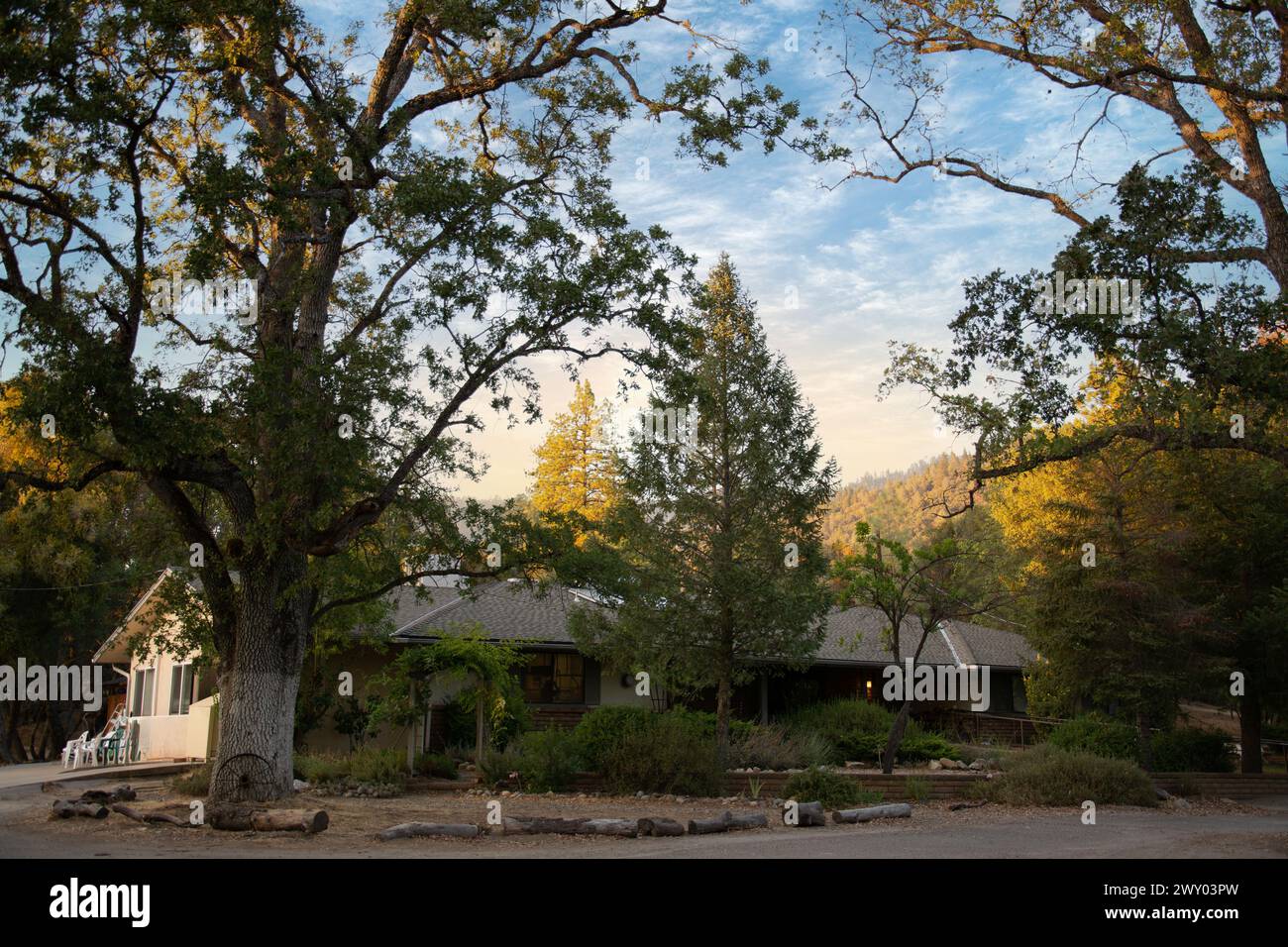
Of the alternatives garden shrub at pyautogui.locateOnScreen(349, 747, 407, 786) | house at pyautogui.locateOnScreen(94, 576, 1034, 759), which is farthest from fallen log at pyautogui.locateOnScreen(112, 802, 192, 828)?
house at pyautogui.locateOnScreen(94, 576, 1034, 759)

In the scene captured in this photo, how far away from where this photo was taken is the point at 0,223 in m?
13.7

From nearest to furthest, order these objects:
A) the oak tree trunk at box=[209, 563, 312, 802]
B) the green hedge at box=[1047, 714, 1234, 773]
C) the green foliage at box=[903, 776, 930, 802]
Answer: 1. the oak tree trunk at box=[209, 563, 312, 802]
2. the green foliage at box=[903, 776, 930, 802]
3. the green hedge at box=[1047, 714, 1234, 773]

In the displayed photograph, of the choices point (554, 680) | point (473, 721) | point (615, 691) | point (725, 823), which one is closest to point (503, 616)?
point (554, 680)

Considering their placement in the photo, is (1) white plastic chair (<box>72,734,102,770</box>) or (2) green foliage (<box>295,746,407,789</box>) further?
(1) white plastic chair (<box>72,734,102,770</box>)

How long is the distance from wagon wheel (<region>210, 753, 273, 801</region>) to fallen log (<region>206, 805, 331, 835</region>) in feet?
6.84

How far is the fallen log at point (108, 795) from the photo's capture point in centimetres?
1500

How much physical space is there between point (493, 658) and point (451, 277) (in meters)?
7.89

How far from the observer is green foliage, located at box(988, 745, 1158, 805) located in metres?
17.2

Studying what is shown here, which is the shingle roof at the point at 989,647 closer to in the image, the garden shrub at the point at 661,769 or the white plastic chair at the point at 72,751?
the garden shrub at the point at 661,769

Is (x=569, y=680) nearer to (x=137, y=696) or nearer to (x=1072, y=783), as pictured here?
(x=1072, y=783)

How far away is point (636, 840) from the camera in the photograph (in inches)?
476

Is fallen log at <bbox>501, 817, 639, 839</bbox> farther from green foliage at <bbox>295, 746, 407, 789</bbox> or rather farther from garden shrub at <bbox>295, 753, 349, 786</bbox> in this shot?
garden shrub at <bbox>295, 753, 349, 786</bbox>

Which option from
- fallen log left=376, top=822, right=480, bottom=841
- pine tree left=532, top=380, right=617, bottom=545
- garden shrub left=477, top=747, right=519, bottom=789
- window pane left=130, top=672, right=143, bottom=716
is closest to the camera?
fallen log left=376, top=822, right=480, bottom=841
